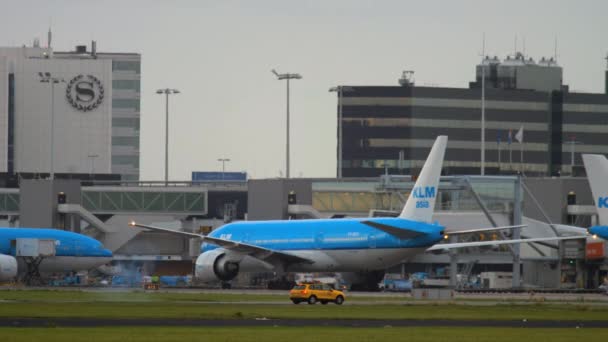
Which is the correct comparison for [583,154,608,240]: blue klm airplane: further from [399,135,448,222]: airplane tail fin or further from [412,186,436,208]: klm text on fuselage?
[412,186,436,208]: klm text on fuselage

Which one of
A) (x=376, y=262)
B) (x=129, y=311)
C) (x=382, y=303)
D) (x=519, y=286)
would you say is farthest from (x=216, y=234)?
(x=129, y=311)

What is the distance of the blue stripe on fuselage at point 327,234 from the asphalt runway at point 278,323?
39.5 meters

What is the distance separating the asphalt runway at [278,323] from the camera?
63.3 meters

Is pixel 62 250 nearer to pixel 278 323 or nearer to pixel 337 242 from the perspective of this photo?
pixel 337 242

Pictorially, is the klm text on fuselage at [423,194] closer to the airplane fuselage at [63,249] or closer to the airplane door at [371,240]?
the airplane door at [371,240]

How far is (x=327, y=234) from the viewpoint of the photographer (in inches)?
4417

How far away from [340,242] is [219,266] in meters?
10.2

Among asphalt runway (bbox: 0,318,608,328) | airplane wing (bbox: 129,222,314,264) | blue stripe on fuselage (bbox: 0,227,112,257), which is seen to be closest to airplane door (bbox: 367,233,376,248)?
airplane wing (bbox: 129,222,314,264)

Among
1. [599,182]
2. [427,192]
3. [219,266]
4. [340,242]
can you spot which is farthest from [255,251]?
[599,182]

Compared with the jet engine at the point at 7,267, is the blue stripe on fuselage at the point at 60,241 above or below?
above

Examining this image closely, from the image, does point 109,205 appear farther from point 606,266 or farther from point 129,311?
point 129,311

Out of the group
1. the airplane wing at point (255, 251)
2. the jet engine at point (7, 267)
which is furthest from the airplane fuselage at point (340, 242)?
the jet engine at point (7, 267)

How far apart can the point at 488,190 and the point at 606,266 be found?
995 inches

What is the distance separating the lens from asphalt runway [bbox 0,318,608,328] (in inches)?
2493
